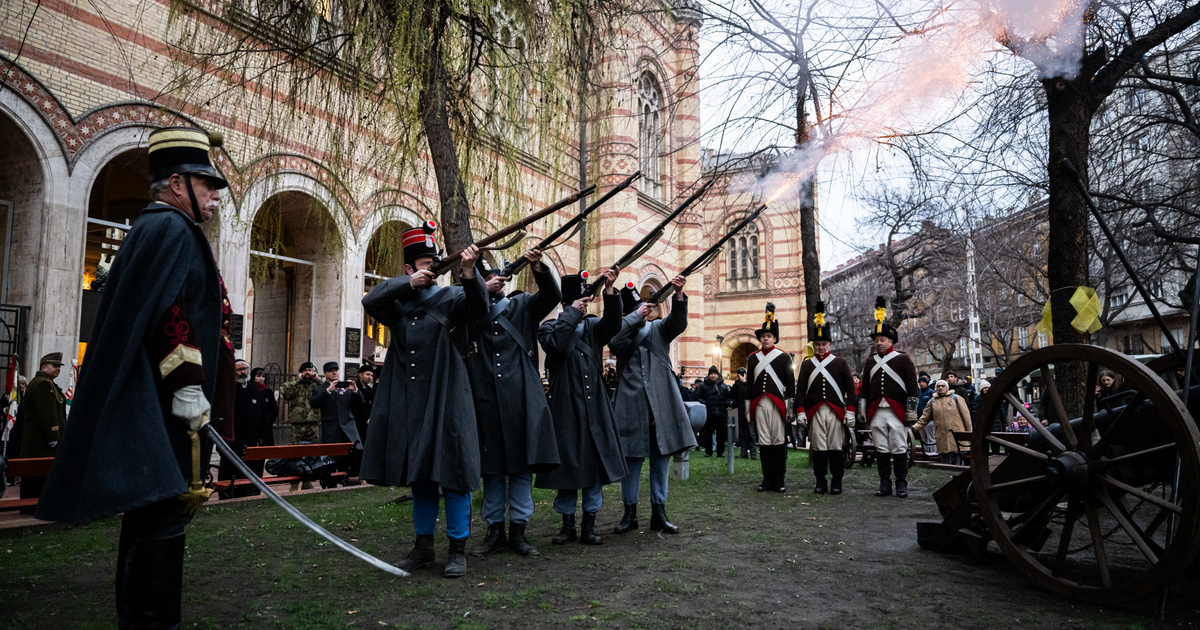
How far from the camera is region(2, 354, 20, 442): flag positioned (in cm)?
986

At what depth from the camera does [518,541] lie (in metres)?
5.41

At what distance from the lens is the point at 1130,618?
375cm

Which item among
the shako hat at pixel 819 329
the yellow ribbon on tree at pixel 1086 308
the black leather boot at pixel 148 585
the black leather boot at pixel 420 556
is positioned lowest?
the black leather boot at pixel 420 556

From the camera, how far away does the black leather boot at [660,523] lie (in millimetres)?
6298

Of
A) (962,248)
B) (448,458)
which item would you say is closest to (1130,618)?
(448,458)

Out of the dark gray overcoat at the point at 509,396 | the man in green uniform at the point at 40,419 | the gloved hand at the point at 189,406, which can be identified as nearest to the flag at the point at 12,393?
the man in green uniform at the point at 40,419

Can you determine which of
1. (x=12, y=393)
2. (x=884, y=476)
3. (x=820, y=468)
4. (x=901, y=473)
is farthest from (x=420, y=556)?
(x=12, y=393)

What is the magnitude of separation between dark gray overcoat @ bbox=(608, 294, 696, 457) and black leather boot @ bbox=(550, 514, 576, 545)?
818 millimetres

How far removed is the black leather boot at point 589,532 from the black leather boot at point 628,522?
509 mm

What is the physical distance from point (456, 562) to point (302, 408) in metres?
7.53

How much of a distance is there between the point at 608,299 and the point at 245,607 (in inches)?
131

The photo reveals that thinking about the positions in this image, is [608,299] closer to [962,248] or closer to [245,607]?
[245,607]

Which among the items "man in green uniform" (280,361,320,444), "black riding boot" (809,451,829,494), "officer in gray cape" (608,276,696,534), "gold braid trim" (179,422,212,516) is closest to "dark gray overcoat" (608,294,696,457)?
"officer in gray cape" (608,276,696,534)

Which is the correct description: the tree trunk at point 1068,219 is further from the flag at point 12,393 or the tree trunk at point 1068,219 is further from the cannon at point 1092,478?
the flag at point 12,393
